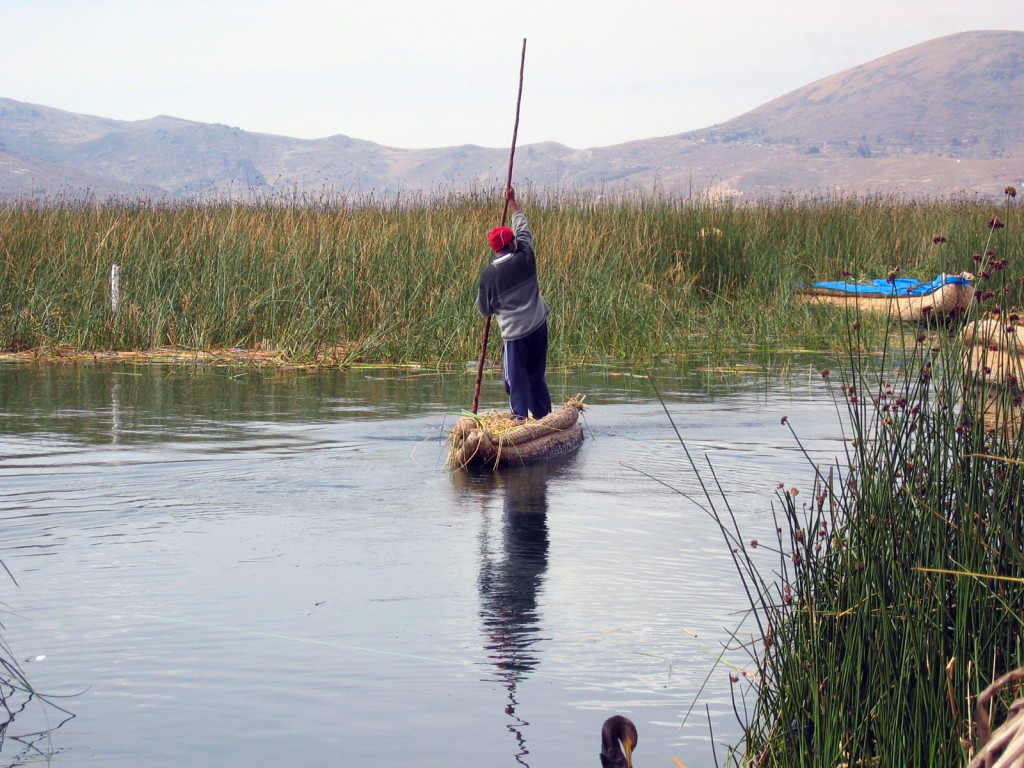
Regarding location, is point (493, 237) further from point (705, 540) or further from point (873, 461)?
point (873, 461)

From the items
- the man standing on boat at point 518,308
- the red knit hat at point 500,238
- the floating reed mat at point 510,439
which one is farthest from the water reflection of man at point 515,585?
the red knit hat at point 500,238

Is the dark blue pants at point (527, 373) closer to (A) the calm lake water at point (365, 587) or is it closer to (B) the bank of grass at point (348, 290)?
(A) the calm lake water at point (365, 587)

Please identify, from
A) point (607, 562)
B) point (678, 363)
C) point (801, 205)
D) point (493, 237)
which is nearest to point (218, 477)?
point (493, 237)

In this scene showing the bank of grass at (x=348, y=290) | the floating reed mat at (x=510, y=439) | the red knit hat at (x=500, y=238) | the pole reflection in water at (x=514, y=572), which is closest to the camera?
the pole reflection in water at (x=514, y=572)

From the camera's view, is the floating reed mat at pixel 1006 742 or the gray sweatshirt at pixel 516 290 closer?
the floating reed mat at pixel 1006 742

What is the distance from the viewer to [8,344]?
62.6 ft

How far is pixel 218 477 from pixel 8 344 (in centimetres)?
1005

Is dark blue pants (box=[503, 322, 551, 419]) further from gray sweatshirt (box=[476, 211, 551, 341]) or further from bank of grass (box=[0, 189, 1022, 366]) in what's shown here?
bank of grass (box=[0, 189, 1022, 366])

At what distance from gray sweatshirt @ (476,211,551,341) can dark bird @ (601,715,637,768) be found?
26.1 feet

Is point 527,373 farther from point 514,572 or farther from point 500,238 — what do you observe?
point 514,572

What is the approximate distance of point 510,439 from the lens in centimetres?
1100

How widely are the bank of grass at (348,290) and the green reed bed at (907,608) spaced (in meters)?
13.0

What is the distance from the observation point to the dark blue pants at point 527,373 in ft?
38.1

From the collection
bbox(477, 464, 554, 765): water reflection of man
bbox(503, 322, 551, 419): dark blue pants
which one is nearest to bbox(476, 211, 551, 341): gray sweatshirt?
bbox(503, 322, 551, 419): dark blue pants
